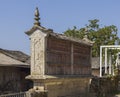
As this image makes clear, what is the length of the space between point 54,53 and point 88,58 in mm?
4857

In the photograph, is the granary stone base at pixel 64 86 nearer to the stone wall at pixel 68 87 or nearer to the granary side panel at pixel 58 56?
the stone wall at pixel 68 87

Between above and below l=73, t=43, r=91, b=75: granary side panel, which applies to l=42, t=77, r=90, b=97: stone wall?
below

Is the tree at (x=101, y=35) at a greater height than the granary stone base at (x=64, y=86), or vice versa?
the tree at (x=101, y=35)

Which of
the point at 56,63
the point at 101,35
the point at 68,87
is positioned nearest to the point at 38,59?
the point at 56,63

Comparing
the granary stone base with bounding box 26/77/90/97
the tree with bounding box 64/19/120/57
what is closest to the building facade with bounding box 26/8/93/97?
the granary stone base with bounding box 26/77/90/97

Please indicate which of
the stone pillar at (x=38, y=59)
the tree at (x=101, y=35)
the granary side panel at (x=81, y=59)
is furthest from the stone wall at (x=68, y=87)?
the tree at (x=101, y=35)

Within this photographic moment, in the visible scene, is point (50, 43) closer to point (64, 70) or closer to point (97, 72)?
point (64, 70)

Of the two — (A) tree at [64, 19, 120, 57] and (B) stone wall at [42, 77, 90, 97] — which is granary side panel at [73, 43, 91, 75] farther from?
(A) tree at [64, 19, 120, 57]

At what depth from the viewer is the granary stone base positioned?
14.2 m

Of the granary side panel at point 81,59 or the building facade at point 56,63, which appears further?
the granary side panel at point 81,59

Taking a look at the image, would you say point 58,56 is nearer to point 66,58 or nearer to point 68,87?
point 66,58

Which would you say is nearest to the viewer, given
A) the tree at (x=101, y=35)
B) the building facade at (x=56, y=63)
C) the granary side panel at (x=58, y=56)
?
the building facade at (x=56, y=63)

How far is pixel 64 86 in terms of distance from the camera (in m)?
16.2

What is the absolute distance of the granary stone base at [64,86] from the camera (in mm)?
14156
